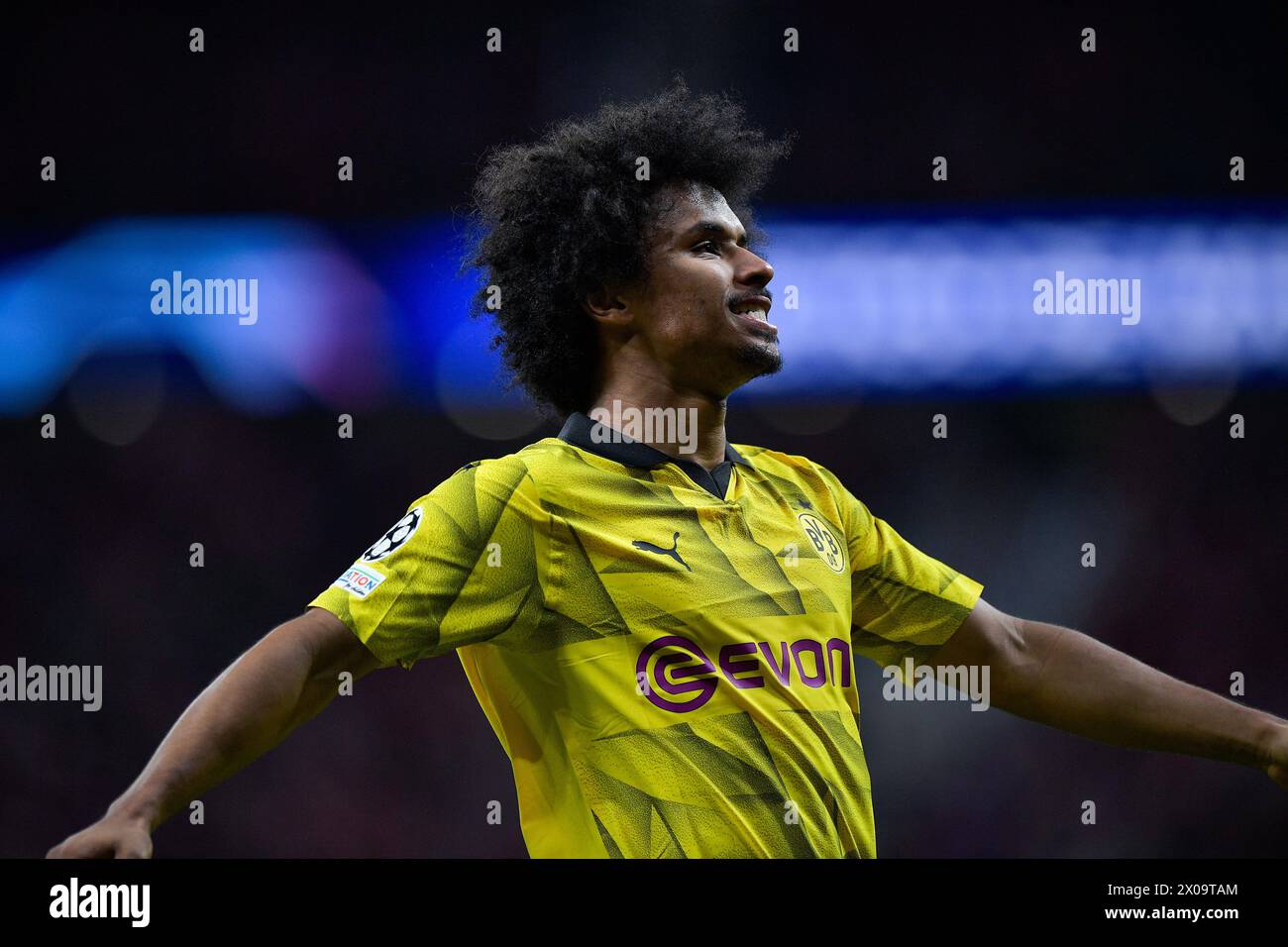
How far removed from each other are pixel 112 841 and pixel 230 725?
10.7 inches

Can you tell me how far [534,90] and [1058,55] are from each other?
2.20m

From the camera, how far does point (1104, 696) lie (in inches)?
115

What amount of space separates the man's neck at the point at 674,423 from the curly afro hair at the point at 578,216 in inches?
8.3

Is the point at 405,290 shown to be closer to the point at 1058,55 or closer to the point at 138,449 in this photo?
the point at 138,449

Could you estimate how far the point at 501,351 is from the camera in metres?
3.55

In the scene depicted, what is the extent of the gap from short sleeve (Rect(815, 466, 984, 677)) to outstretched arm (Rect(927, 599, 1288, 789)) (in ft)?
0.13

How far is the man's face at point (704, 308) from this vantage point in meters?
2.99

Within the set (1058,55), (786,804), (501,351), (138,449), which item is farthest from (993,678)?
(138,449)

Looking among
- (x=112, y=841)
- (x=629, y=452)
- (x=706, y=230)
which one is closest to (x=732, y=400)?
(x=706, y=230)

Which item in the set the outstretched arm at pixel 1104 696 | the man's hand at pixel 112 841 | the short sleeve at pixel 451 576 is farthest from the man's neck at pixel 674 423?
the man's hand at pixel 112 841

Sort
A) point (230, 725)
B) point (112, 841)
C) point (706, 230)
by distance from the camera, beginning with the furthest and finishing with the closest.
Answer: point (706, 230), point (230, 725), point (112, 841)

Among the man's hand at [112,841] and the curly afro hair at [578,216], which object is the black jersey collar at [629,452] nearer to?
the curly afro hair at [578,216]

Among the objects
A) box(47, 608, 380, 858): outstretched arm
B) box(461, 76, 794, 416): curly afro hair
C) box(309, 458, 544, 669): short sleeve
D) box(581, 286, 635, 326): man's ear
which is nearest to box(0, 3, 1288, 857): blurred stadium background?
box(461, 76, 794, 416): curly afro hair

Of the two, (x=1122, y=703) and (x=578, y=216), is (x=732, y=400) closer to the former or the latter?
(x=578, y=216)
